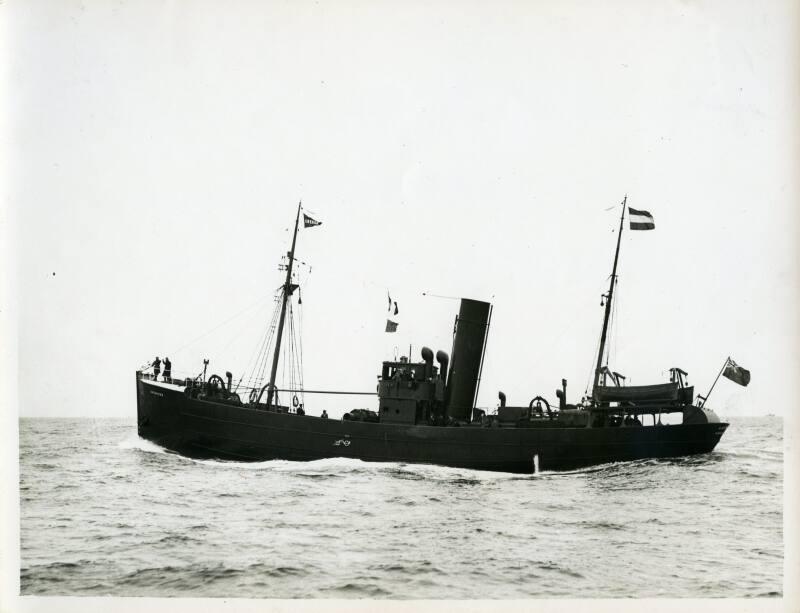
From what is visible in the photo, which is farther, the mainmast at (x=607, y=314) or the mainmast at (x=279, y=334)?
the mainmast at (x=279, y=334)

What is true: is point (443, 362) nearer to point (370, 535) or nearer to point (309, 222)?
point (309, 222)

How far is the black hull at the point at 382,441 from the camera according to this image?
86.3 feet

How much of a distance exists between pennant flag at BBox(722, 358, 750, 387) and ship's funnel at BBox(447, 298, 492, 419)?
31.1ft

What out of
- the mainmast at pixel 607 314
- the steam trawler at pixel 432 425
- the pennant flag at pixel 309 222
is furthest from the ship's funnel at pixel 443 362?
the pennant flag at pixel 309 222

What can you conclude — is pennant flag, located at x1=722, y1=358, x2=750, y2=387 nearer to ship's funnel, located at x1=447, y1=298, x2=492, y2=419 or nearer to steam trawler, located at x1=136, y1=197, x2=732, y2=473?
steam trawler, located at x1=136, y1=197, x2=732, y2=473

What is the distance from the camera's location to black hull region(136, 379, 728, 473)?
26.3 meters

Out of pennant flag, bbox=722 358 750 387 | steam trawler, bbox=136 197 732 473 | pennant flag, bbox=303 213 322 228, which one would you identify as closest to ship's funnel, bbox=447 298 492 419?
steam trawler, bbox=136 197 732 473

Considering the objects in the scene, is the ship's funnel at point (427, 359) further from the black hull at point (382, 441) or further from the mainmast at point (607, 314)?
the mainmast at point (607, 314)

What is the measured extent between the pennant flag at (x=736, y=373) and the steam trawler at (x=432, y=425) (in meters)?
4.68

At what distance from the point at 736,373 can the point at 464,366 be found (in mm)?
10693

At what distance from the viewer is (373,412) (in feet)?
90.4

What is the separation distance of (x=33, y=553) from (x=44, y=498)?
4.58 feet

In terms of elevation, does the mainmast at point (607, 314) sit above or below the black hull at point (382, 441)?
above

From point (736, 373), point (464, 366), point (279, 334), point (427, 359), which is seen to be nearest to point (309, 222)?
point (279, 334)
